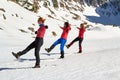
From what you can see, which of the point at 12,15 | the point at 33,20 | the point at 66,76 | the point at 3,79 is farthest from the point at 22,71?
the point at 33,20

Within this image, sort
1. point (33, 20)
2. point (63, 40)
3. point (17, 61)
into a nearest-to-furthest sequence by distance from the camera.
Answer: point (17, 61), point (63, 40), point (33, 20)

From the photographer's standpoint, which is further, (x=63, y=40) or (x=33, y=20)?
(x=33, y=20)

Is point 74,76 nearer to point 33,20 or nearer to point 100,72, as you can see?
point 100,72

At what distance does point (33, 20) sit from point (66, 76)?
148 feet

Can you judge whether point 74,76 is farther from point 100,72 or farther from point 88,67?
point 88,67

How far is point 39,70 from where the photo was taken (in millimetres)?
13062

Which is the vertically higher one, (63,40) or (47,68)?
(63,40)

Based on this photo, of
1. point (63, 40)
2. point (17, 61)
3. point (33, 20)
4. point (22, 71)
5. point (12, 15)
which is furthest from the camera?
point (33, 20)

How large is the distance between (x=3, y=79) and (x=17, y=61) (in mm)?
4118

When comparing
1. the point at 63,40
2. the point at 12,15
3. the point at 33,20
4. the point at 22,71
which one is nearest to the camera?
the point at 22,71

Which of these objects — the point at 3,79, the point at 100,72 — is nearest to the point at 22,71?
the point at 3,79

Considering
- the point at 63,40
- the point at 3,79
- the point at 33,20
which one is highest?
the point at 33,20

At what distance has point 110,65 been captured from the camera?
44.0 ft

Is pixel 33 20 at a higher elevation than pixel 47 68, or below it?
higher
